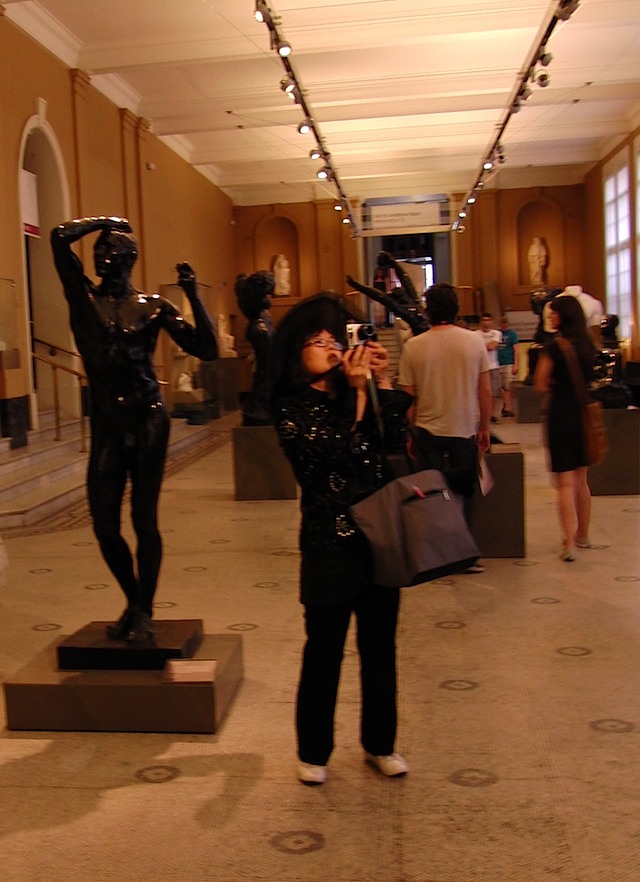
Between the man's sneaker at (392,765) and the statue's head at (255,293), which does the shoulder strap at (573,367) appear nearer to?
the man's sneaker at (392,765)

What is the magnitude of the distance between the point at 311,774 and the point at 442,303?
9.72ft

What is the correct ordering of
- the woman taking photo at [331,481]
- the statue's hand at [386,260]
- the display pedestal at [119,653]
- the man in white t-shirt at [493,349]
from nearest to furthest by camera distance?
1. the woman taking photo at [331,481]
2. the display pedestal at [119,653]
3. the statue's hand at [386,260]
4. the man in white t-shirt at [493,349]

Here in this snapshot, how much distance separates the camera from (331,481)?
2.93 m

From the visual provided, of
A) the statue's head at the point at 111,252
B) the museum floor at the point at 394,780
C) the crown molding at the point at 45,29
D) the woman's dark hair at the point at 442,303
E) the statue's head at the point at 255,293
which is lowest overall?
the museum floor at the point at 394,780

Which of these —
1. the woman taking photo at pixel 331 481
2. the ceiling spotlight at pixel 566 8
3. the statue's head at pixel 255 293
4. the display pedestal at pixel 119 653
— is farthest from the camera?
the ceiling spotlight at pixel 566 8

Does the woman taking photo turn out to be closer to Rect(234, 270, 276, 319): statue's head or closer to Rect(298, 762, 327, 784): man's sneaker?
Rect(298, 762, 327, 784): man's sneaker

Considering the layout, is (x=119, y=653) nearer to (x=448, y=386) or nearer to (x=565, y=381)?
(x=448, y=386)

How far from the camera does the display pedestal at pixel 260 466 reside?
8906 millimetres

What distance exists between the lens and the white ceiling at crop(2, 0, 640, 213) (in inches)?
470

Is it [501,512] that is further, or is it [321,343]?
[501,512]

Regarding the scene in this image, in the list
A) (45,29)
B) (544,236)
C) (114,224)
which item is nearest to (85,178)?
(45,29)

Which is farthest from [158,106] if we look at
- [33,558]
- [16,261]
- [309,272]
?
[33,558]

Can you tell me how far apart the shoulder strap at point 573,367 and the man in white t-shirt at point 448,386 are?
0.64 meters

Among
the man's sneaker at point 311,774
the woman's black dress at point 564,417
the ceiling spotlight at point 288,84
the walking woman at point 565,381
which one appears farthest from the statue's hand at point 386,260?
the man's sneaker at point 311,774
